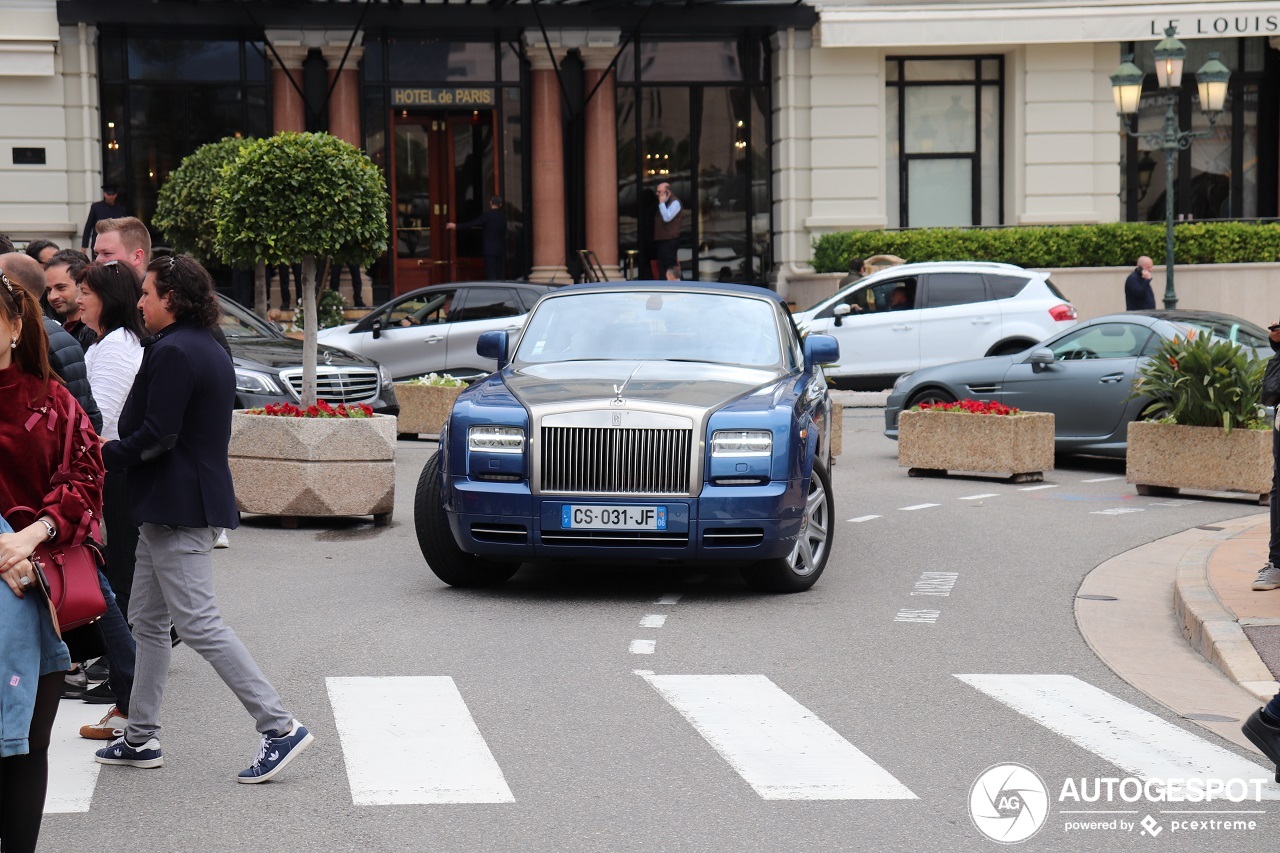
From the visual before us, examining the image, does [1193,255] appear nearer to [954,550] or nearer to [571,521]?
[954,550]

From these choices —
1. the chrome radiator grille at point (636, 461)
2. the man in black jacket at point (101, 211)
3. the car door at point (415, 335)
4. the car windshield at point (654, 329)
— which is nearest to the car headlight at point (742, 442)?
the chrome radiator grille at point (636, 461)

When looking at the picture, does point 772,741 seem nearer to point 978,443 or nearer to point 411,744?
point 411,744

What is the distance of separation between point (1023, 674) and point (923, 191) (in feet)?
77.3

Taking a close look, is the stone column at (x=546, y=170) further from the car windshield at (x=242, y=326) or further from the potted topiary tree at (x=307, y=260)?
the potted topiary tree at (x=307, y=260)

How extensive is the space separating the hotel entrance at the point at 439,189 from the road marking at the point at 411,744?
22345mm

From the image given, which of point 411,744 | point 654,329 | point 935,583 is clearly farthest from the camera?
point 654,329

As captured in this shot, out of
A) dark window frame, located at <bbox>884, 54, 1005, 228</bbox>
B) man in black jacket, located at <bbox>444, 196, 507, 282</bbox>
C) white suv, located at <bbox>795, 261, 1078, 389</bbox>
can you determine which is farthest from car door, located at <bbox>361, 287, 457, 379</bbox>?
dark window frame, located at <bbox>884, 54, 1005, 228</bbox>

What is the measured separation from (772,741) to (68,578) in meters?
2.72

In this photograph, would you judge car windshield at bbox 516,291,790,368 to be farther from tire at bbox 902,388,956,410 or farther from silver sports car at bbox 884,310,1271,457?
tire at bbox 902,388,956,410

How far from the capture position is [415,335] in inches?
818

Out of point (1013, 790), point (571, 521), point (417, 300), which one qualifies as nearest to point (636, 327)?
point (571, 521)

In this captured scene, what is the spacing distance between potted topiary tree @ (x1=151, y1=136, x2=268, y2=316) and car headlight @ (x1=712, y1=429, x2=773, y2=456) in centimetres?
1602

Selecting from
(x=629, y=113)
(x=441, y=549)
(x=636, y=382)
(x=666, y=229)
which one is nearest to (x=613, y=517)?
(x=636, y=382)

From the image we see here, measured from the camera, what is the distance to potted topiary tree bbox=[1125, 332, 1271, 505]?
1349 cm
